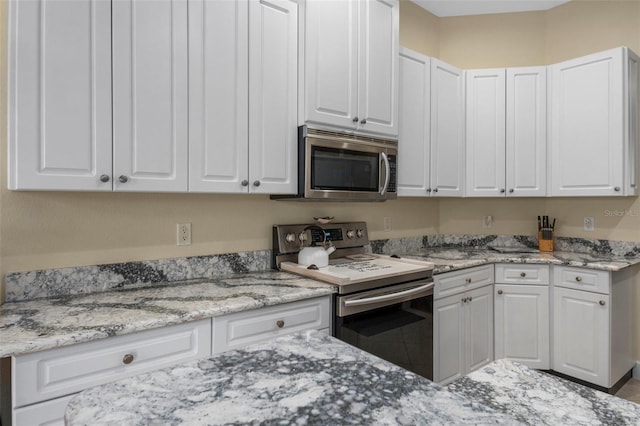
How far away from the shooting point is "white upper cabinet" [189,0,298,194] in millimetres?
1833

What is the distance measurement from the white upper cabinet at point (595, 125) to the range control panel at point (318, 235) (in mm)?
1653

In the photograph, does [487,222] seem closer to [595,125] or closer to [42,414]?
[595,125]

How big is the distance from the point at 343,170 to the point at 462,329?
55.3 inches

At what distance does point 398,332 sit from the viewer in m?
2.15

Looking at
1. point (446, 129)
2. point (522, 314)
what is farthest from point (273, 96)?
point (522, 314)

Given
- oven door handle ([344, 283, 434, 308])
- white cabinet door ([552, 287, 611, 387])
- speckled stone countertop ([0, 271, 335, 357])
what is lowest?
white cabinet door ([552, 287, 611, 387])

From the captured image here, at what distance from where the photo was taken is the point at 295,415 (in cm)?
63

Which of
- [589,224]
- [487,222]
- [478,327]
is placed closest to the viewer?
[478,327]

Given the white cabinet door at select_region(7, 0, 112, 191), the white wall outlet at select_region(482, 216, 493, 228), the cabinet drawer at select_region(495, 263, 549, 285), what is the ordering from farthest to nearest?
the white wall outlet at select_region(482, 216, 493, 228)
the cabinet drawer at select_region(495, 263, 549, 285)
the white cabinet door at select_region(7, 0, 112, 191)

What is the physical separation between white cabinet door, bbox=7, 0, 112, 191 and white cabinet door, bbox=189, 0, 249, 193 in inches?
14.3

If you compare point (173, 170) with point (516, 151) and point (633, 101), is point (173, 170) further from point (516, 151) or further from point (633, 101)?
point (633, 101)

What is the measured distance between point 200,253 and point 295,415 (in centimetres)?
167

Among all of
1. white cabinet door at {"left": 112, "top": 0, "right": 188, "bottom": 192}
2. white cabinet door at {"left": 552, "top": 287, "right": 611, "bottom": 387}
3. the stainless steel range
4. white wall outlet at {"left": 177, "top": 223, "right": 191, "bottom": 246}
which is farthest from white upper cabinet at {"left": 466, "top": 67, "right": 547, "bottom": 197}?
white cabinet door at {"left": 112, "top": 0, "right": 188, "bottom": 192}

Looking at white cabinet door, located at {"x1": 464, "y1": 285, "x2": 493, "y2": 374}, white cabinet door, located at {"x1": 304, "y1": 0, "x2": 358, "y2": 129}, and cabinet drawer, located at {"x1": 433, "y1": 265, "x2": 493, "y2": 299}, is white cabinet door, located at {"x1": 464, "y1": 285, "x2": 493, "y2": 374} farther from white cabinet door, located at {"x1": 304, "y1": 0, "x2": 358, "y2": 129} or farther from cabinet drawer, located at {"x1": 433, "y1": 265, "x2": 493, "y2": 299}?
white cabinet door, located at {"x1": 304, "y1": 0, "x2": 358, "y2": 129}
